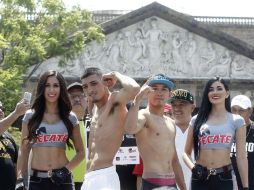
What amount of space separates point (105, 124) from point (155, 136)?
0.53 metres

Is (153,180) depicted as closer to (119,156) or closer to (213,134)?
(213,134)

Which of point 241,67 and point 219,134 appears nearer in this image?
point 219,134

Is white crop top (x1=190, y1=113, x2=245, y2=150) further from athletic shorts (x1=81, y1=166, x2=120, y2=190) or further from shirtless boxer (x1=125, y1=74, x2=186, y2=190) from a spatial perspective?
athletic shorts (x1=81, y1=166, x2=120, y2=190)

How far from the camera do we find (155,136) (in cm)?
648

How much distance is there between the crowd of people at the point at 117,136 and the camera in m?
6.14

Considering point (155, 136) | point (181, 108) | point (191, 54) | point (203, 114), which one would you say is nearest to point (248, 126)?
point (181, 108)

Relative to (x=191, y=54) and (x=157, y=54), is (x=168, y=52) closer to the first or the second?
(x=157, y=54)

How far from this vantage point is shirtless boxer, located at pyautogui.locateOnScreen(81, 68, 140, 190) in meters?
5.96

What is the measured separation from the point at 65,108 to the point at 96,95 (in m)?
0.47

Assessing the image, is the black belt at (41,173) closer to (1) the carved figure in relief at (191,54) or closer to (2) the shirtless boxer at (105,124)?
(2) the shirtless boxer at (105,124)

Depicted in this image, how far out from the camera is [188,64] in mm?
34875

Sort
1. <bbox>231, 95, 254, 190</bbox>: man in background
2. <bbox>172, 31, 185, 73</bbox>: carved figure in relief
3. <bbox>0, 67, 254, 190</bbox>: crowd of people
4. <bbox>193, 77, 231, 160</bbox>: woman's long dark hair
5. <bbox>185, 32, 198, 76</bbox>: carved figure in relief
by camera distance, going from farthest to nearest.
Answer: <bbox>185, 32, 198, 76</bbox>: carved figure in relief < <bbox>172, 31, 185, 73</bbox>: carved figure in relief < <bbox>231, 95, 254, 190</bbox>: man in background < <bbox>193, 77, 231, 160</bbox>: woman's long dark hair < <bbox>0, 67, 254, 190</bbox>: crowd of people

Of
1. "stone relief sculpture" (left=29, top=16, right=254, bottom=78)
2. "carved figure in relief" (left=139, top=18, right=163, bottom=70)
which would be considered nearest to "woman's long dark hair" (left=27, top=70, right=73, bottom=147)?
"stone relief sculpture" (left=29, top=16, right=254, bottom=78)

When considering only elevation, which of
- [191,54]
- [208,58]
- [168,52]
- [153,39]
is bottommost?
[208,58]
